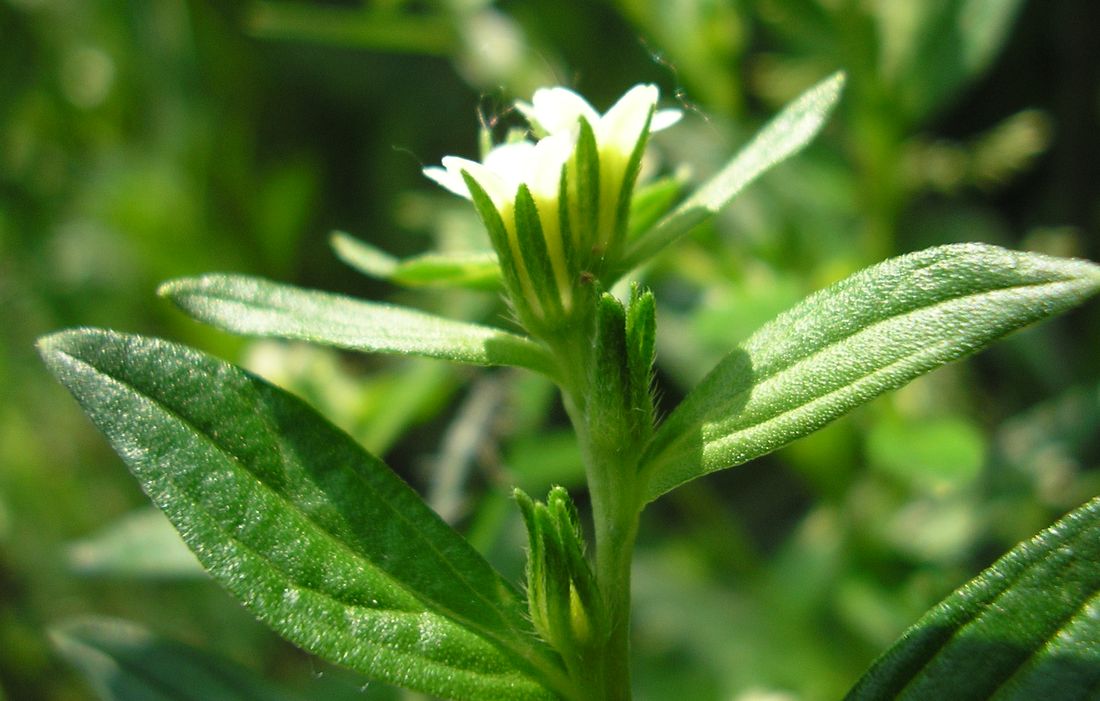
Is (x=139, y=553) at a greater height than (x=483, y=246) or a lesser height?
lesser

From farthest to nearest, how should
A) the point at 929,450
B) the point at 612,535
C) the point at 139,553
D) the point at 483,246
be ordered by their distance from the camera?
the point at 483,246 → the point at 929,450 → the point at 139,553 → the point at 612,535

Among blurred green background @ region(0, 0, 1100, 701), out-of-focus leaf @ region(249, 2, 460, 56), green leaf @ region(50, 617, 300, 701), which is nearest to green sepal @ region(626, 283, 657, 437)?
blurred green background @ region(0, 0, 1100, 701)

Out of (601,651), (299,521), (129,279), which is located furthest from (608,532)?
(129,279)

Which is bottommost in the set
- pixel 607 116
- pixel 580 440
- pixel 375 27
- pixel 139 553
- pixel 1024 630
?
pixel 1024 630

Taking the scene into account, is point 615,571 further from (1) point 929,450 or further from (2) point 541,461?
(2) point 541,461

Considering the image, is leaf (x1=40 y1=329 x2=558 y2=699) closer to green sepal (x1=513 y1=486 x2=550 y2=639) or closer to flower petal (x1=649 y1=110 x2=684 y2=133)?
green sepal (x1=513 y1=486 x2=550 y2=639)

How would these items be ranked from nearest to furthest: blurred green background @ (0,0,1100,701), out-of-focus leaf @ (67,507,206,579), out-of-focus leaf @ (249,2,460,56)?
out-of-focus leaf @ (67,507,206,579) < blurred green background @ (0,0,1100,701) < out-of-focus leaf @ (249,2,460,56)

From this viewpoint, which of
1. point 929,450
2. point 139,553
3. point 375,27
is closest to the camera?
point 139,553

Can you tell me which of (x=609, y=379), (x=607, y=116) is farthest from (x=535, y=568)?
(x=607, y=116)
